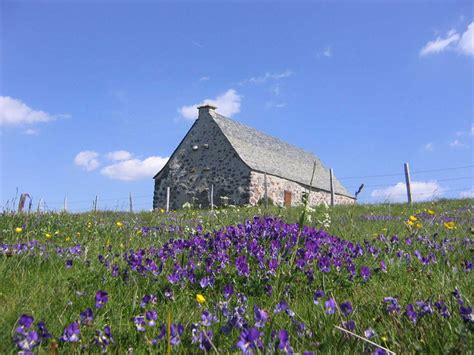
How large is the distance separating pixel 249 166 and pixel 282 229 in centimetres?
2003

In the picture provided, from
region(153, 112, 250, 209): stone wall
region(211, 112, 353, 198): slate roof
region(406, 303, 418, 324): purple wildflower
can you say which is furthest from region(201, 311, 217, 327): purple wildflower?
region(211, 112, 353, 198): slate roof

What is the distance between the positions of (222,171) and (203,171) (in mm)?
1568

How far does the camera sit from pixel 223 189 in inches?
1008

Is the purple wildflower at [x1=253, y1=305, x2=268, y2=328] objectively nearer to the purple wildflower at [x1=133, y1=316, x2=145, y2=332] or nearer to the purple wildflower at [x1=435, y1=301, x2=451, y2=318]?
the purple wildflower at [x1=133, y1=316, x2=145, y2=332]

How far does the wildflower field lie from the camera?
1.95m

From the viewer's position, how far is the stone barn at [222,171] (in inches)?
983

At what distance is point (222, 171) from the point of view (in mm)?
25812

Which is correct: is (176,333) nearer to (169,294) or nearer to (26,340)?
(26,340)

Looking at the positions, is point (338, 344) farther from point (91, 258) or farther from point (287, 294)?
point (91, 258)

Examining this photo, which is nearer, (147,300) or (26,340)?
(26,340)

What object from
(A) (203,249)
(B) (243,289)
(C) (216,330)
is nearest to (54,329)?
(C) (216,330)

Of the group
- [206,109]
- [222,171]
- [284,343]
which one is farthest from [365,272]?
[206,109]

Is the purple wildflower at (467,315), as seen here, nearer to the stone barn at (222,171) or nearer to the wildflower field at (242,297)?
the wildflower field at (242,297)

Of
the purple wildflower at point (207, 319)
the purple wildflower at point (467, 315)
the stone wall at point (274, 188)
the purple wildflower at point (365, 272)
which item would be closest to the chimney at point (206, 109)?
the stone wall at point (274, 188)
